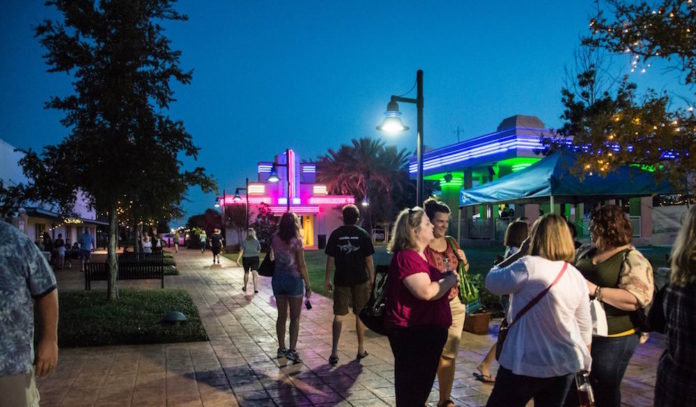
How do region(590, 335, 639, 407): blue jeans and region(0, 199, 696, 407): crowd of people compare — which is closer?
region(0, 199, 696, 407): crowd of people

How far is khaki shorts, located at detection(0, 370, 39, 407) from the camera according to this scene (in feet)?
8.70

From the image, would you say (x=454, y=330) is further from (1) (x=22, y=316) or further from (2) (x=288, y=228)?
(1) (x=22, y=316)

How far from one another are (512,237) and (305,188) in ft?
132

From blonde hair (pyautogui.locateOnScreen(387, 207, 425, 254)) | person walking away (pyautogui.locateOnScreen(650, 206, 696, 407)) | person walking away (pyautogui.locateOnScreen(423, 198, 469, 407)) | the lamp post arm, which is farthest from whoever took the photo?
the lamp post arm

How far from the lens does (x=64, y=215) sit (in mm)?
11891

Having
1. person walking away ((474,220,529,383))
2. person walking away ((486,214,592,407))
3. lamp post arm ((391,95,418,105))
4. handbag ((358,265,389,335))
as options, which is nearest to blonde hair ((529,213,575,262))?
person walking away ((486,214,592,407))

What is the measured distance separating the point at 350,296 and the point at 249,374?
1.46 metres

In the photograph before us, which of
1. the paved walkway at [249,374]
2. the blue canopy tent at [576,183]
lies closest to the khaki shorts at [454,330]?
the paved walkway at [249,374]

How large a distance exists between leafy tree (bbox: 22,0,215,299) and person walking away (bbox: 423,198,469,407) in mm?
7726

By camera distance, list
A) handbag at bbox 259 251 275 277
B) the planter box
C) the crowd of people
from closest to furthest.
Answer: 1. the crowd of people
2. handbag at bbox 259 251 275 277
3. the planter box

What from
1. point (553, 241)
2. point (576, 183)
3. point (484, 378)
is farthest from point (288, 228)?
point (576, 183)

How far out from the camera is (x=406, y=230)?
12.6 ft

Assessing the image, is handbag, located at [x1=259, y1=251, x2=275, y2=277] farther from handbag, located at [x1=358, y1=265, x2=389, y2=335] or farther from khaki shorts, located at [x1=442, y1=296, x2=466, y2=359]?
handbag, located at [x1=358, y1=265, x2=389, y2=335]

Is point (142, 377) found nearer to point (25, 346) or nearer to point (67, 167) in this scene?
point (25, 346)
